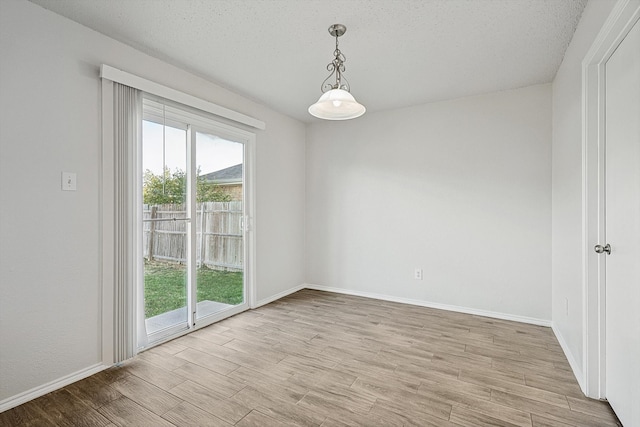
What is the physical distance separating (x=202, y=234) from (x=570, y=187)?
3.33m

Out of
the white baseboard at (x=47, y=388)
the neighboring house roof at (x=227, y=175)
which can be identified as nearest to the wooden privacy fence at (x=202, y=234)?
the neighboring house roof at (x=227, y=175)

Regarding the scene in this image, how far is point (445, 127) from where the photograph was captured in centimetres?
376

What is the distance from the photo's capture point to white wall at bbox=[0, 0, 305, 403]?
1910 mm

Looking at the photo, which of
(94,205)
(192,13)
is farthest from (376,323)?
(192,13)

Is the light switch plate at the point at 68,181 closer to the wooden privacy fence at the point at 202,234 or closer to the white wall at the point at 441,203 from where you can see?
the wooden privacy fence at the point at 202,234

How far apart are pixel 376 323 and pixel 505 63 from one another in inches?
110

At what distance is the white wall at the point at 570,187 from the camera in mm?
2139

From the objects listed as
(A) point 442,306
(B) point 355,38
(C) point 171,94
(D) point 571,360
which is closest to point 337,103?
(B) point 355,38

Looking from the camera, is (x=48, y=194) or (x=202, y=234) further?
(x=202, y=234)

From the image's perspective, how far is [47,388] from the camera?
206 centimetres

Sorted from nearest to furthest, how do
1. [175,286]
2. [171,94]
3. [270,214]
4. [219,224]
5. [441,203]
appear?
[171,94] → [175,286] → [219,224] → [441,203] → [270,214]

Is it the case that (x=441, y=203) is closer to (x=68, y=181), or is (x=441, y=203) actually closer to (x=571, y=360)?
(x=571, y=360)

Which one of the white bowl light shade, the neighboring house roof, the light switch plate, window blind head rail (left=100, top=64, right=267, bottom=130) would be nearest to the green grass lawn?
the light switch plate

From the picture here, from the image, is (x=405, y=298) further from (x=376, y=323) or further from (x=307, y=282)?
(x=307, y=282)
